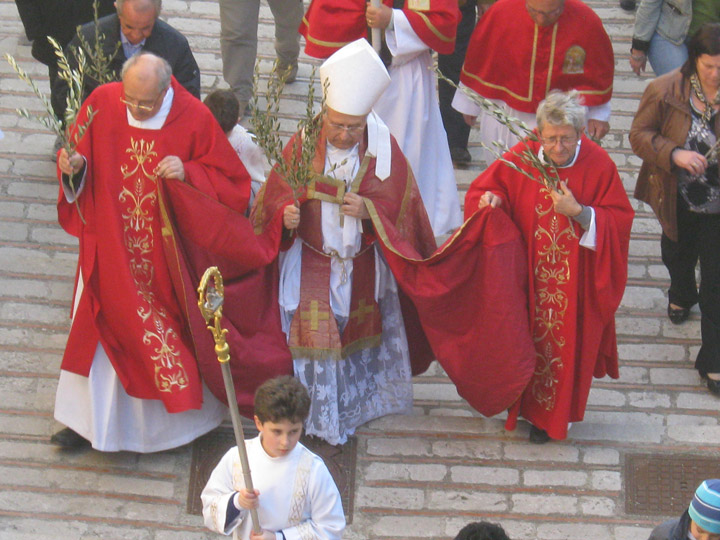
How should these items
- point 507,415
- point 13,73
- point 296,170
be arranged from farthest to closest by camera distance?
point 13,73, point 507,415, point 296,170

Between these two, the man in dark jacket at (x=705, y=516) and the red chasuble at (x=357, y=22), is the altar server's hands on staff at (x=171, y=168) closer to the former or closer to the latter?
the red chasuble at (x=357, y=22)

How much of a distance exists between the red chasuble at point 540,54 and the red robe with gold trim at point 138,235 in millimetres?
1836

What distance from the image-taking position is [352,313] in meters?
7.06

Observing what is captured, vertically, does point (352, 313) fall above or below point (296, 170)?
below

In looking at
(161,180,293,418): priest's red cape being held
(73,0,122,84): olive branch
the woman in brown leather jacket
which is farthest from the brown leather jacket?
(73,0,122,84): olive branch

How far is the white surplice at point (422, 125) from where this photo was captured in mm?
8102

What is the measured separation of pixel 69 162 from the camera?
6.48 metres

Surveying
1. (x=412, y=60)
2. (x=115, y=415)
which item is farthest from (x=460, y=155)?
(x=115, y=415)

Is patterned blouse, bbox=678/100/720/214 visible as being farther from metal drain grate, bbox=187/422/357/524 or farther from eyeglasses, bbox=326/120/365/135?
metal drain grate, bbox=187/422/357/524

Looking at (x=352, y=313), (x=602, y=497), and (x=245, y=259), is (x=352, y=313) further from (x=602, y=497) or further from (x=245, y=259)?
(x=602, y=497)

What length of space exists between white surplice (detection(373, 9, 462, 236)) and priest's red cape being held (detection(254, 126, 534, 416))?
1.21 metres

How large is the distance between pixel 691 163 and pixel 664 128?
0.31 meters

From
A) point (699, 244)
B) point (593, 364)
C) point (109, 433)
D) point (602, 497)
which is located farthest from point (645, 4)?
point (109, 433)

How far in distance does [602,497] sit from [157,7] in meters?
3.35
